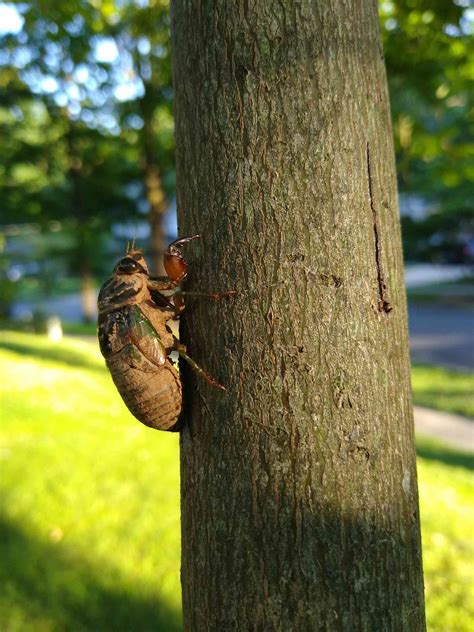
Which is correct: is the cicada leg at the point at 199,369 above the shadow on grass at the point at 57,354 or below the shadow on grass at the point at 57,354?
A: below

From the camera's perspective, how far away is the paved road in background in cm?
1363

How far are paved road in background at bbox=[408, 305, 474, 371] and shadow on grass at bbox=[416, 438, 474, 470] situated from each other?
17.1 ft

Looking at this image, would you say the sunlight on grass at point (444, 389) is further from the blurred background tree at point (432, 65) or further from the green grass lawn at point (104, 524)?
the blurred background tree at point (432, 65)

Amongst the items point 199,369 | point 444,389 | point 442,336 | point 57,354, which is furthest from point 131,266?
point 442,336

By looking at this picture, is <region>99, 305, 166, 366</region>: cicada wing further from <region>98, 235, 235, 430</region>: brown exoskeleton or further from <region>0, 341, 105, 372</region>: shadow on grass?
<region>0, 341, 105, 372</region>: shadow on grass

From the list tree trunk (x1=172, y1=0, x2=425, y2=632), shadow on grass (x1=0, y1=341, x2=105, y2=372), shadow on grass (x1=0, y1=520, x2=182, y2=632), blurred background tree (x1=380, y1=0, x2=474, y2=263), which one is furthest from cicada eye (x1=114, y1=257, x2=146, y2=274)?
shadow on grass (x1=0, y1=341, x2=105, y2=372)

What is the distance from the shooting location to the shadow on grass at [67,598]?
368 centimetres

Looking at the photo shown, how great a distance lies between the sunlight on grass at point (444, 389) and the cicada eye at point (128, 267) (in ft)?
26.4

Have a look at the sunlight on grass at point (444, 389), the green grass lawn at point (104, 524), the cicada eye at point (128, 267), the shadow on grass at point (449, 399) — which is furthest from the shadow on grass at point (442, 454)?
the cicada eye at point (128, 267)

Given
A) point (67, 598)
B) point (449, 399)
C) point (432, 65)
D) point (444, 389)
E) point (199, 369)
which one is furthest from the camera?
point (444, 389)

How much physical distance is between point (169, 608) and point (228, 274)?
2.90 meters

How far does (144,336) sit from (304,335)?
0.76 metres

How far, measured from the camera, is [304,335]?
1506 millimetres

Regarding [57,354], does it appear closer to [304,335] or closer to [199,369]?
[199,369]
